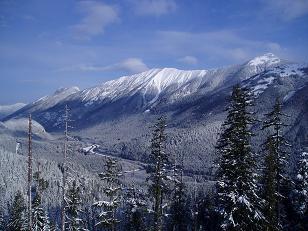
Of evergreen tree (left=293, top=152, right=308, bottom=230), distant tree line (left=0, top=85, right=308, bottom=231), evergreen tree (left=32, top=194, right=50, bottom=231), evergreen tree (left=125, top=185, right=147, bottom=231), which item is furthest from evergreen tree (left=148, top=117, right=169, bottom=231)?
evergreen tree (left=32, top=194, right=50, bottom=231)

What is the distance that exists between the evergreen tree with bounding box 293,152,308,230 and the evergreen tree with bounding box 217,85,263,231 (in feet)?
50.6

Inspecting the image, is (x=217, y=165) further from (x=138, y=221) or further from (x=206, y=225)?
(x=206, y=225)

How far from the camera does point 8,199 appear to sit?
7781 inches

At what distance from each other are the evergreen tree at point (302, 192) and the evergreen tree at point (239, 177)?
15.4m

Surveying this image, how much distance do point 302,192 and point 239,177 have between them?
1772 centimetres

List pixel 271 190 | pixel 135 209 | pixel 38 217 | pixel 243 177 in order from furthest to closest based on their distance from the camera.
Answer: pixel 38 217 < pixel 135 209 < pixel 271 190 < pixel 243 177

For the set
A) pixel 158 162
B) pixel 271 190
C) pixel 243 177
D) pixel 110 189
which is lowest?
pixel 110 189

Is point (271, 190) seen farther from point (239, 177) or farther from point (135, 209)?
point (135, 209)

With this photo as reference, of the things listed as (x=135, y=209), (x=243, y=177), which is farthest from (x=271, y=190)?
(x=135, y=209)

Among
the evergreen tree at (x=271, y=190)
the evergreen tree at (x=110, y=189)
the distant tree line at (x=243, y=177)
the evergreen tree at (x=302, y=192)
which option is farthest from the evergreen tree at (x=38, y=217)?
the evergreen tree at (x=271, y=190)

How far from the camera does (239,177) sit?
29.3 meters

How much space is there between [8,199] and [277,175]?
18399 centimetres

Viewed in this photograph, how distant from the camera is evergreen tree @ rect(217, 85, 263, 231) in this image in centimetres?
2919

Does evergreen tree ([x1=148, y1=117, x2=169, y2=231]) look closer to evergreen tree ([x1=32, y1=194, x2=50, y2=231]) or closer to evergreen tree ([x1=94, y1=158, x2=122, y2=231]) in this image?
evergreen tree ([x1=94, y1=158, x2=122, y2=231])
